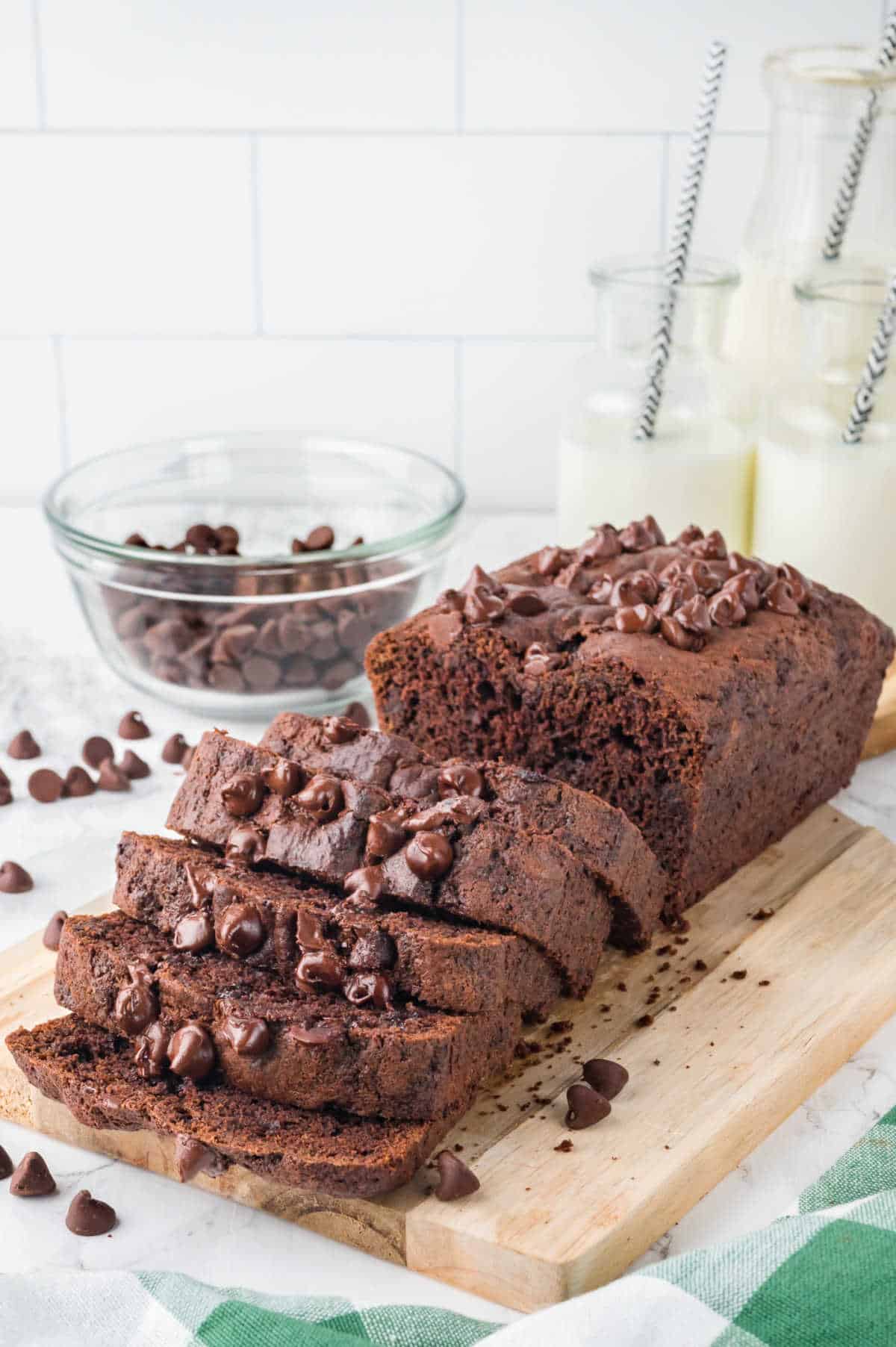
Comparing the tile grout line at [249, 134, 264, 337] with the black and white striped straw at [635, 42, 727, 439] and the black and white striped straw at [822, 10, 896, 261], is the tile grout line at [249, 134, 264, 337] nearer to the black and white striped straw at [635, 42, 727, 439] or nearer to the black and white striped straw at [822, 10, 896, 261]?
the black and white striped straw at [635, 42, 727, 439]

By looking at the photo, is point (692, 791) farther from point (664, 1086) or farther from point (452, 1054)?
point (452, 1054)

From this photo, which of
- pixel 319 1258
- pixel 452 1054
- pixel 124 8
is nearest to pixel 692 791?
pixel 452 1054

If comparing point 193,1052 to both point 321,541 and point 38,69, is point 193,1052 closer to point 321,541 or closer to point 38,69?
point 321,541

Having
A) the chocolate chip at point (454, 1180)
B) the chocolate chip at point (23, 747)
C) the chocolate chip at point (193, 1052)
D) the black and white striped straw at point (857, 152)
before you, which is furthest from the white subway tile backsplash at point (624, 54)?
the chocolate chip at point (454, 1180)

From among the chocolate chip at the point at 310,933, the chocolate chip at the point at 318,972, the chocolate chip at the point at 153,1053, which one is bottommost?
the chocolate chip at the point at 153,1053

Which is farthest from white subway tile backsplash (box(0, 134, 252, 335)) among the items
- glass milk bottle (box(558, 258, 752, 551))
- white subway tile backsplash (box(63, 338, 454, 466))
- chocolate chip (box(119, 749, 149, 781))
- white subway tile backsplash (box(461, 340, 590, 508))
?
chocolate chip (box(119, 749, 149, 781))

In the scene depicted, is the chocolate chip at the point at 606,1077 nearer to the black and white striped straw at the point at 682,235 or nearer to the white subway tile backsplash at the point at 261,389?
the black and white striped straw at the point at 682,235
